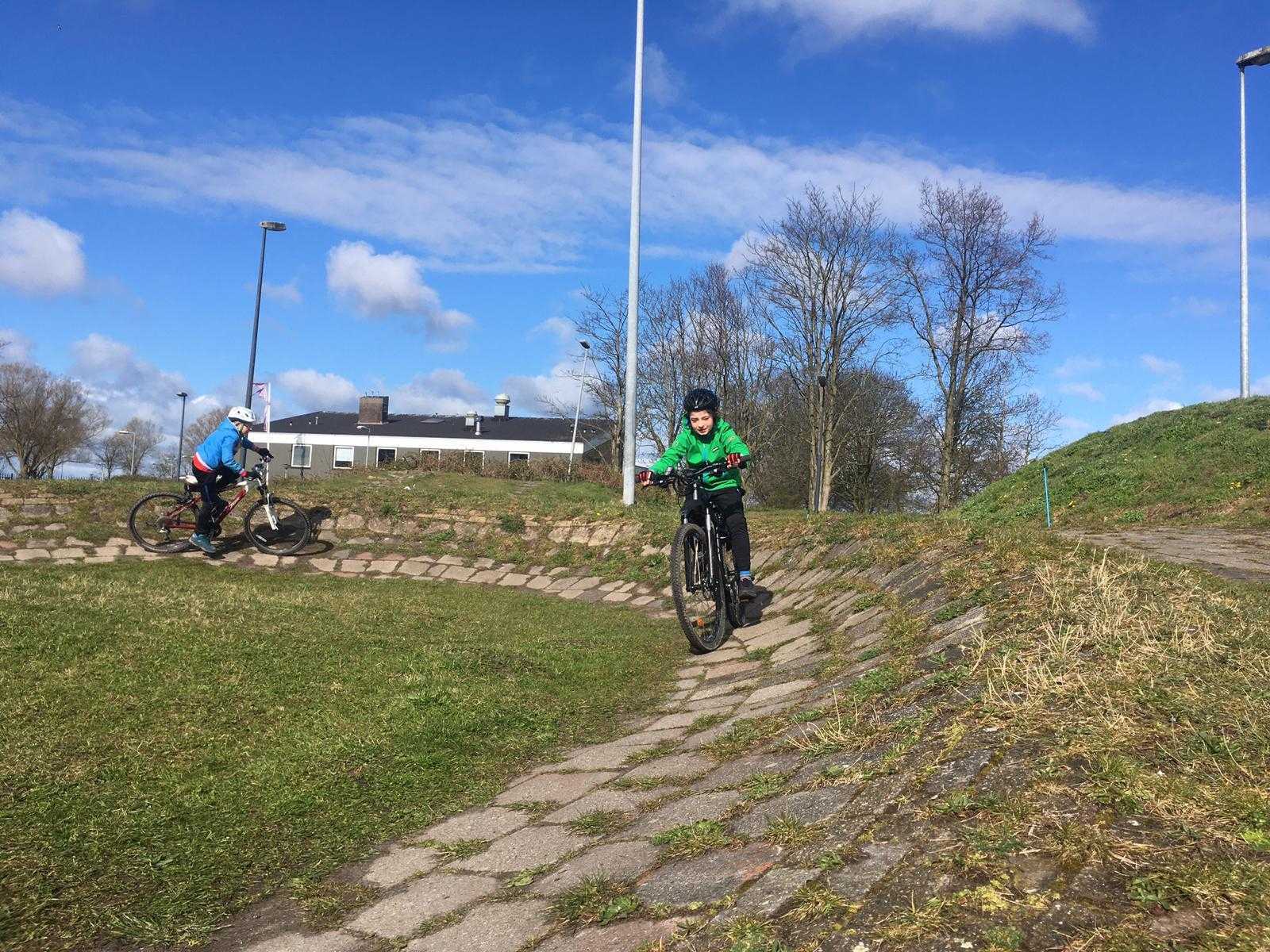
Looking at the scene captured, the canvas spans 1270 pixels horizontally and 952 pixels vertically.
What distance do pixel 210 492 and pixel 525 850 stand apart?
379 inches

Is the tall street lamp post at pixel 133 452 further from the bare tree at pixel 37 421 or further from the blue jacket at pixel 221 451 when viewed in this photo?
the blue jacket at pixel 221 451

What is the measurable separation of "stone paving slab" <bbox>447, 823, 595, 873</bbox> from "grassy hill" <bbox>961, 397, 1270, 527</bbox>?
11372mm

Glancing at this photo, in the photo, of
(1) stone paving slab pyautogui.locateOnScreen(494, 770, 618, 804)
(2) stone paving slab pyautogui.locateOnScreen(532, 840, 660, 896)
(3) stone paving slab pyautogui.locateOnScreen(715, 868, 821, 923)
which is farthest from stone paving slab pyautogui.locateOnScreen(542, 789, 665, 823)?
(3) stone paving slab pyautogui.locateOnScreen(715, 868, 821, 923)

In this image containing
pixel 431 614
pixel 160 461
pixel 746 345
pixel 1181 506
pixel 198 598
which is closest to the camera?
pixel 198 598

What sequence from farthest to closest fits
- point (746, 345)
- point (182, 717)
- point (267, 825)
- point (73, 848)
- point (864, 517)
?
point (746, 345)
point (864, 517)
point (182, 717)
point (267, 825)
point (73, 848)

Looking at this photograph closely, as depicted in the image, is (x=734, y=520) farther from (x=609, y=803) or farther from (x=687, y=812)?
(x=687, y=812)

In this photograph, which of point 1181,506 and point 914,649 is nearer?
point 914,649

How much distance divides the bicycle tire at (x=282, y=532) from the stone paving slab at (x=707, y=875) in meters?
10.2

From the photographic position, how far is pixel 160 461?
8325 centimetres

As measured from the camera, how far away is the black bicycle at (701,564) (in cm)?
669

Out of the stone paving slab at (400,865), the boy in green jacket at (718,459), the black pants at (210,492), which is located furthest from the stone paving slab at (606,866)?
the black pants at (210,492)

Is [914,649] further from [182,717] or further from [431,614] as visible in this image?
[431,614]

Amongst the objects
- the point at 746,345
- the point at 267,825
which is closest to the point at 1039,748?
the point at 267,825

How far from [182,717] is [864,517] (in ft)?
23.7
